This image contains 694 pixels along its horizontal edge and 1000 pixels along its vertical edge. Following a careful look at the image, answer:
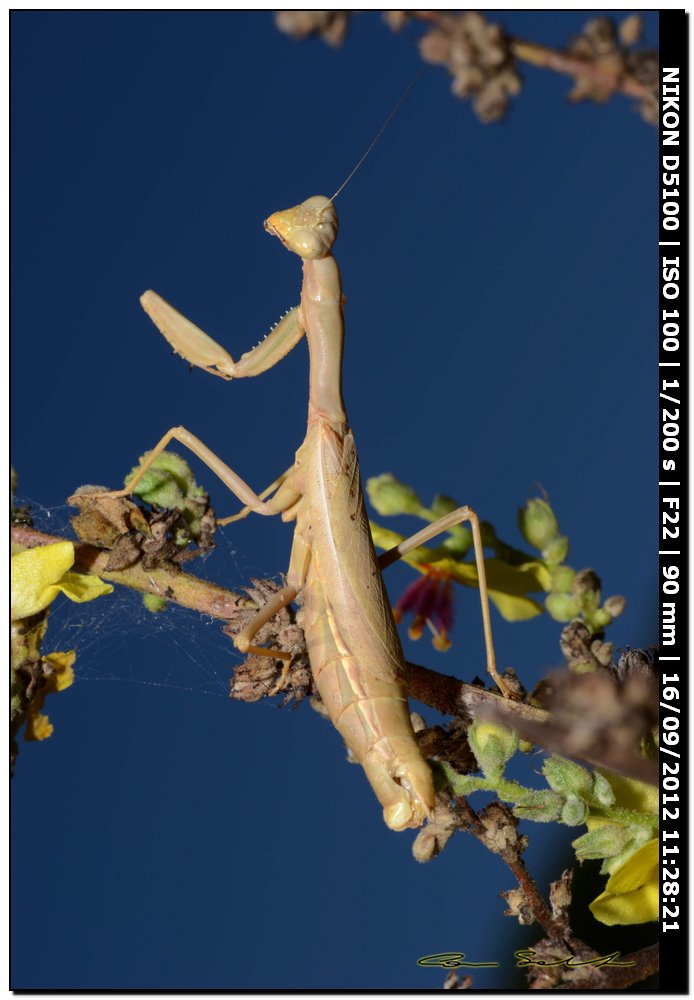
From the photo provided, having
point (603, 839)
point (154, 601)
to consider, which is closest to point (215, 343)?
point (154, 601)

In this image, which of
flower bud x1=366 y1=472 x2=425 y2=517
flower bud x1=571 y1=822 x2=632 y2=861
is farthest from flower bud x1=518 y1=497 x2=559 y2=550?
flower bud x1=571 y1=822 x2=632 y2=861

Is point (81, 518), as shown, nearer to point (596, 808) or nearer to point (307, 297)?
point (307, 297)

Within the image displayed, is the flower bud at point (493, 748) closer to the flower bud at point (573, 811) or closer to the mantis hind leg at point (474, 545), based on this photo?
the flower bud at point (573, 811)

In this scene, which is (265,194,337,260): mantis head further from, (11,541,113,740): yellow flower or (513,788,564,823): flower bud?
(513,788,564,823): flower bud

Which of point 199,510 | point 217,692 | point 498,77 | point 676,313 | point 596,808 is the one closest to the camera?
point 498,77

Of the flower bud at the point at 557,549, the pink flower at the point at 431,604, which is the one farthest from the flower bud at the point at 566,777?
the pink flower at the point at 431,604

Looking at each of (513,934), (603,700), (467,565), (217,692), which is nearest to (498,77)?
(603,700)

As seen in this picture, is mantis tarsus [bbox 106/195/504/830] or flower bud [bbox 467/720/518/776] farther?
mantis tarsus [bbox 106/195/504/830]
